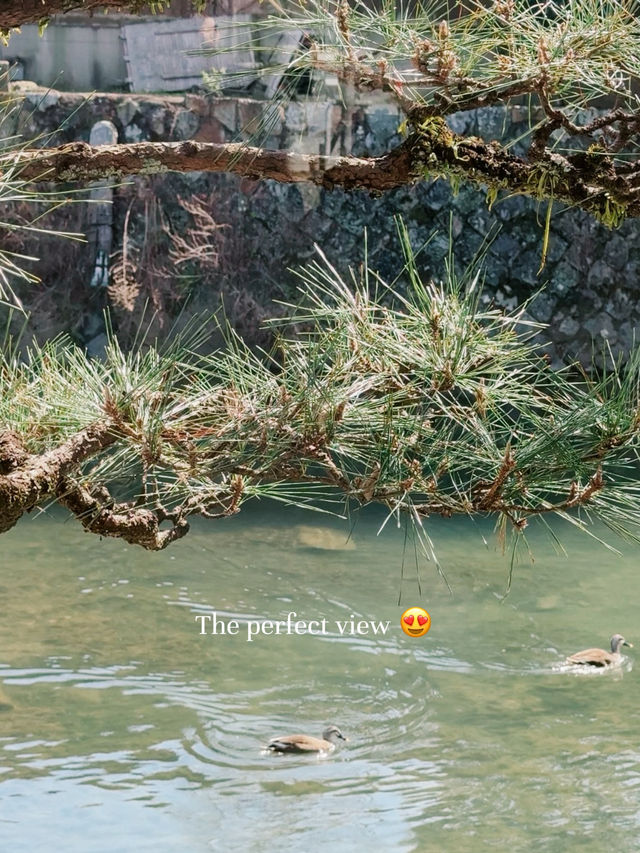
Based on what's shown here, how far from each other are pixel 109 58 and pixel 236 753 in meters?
4.89

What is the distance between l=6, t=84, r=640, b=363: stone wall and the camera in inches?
256

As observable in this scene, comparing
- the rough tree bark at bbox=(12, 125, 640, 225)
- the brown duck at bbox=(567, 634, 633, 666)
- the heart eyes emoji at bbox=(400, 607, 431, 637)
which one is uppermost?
the rough tree bark at bbox=(12, 125, 640, 225)

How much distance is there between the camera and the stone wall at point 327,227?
21.4 feet

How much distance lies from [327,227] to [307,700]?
369cm

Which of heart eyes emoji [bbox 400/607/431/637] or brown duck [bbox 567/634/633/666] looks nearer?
brown duck [bbox 567/634/633/666]

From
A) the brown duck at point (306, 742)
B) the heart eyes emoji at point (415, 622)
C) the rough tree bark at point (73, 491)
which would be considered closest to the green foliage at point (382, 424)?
the rough tree bark at point (73, 491)

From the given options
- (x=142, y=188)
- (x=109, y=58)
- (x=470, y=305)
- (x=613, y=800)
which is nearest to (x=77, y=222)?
(x=142, y=188)

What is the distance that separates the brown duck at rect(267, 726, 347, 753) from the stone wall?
3.64m

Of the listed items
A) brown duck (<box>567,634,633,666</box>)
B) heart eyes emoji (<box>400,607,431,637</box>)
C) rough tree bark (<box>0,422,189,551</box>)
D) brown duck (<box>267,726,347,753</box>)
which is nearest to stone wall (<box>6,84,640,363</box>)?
heart eyes emoji (<box>400,607,431,637</box>)

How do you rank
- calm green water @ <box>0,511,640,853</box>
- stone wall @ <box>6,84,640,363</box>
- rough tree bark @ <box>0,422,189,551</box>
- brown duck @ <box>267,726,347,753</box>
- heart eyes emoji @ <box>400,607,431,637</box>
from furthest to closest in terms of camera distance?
1. stone wall @ <box>6,84,640,363</box>
2. heart eyes emoji @ <box>400,607,431,637</box>
3. brown duck @ <box>267,726,347,753</box>
4. calm green water @ <box>0,511,640,853</box>
5. rough tree bark @ <box>0,422,189,551</box>

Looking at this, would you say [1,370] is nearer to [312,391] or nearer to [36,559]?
[312,391]

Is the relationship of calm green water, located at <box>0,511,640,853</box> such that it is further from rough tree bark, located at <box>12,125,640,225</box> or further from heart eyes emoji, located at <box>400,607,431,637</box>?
rough tree bark, located at <box>12,125,640,225</box>

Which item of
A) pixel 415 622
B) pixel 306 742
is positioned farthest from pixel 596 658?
pixel 306 742

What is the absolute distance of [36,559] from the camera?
15.2 ft
